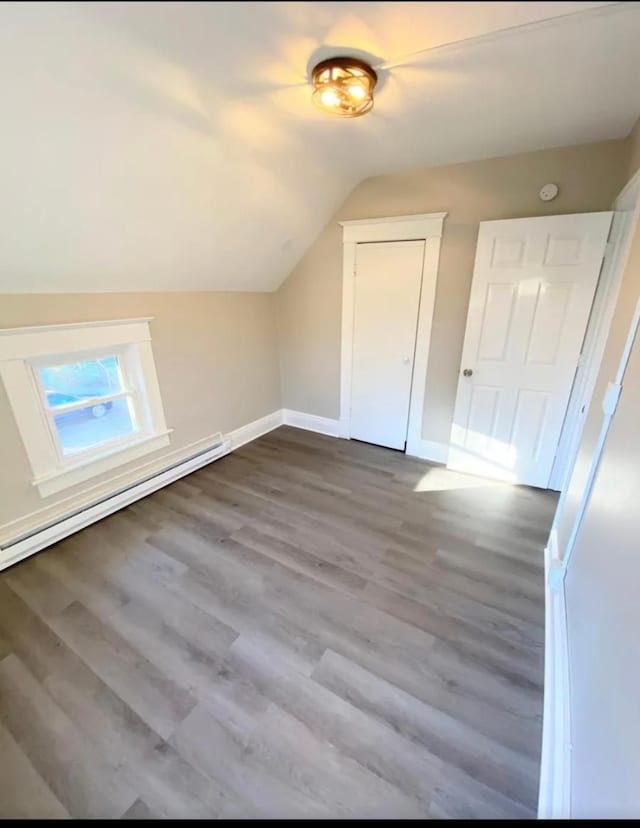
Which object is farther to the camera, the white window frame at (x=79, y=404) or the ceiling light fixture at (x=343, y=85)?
the white window frame at (x=79, y=404)

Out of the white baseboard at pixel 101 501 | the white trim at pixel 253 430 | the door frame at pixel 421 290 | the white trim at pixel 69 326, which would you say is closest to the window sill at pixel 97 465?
the white baseboard at pixel 101 501

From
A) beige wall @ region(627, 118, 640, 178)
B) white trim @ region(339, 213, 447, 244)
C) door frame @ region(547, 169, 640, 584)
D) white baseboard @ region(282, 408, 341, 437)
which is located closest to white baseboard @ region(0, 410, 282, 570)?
white baseboard @ region(282, 408, 341, 437)

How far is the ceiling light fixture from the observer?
1.38 metres

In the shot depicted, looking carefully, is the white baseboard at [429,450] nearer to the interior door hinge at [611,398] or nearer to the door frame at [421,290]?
the door frame at [421,290]

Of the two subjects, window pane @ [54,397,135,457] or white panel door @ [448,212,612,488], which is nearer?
white panel door @ [448,212,612,488]

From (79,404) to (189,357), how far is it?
0.91 meters

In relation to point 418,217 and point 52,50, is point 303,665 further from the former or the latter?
point 418,217

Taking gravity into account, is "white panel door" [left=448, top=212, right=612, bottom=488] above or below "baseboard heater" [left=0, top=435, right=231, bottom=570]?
above

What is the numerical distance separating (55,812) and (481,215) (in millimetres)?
3659

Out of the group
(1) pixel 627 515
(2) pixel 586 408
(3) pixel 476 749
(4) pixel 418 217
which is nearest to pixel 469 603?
(3) pixel 476 749

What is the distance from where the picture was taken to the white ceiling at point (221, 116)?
113 cm

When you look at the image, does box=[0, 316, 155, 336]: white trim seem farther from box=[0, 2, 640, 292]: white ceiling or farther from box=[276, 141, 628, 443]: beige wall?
box=[276, 141, 628, 443]: beige wall

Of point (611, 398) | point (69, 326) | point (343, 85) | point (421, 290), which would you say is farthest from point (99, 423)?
point (611, 398)

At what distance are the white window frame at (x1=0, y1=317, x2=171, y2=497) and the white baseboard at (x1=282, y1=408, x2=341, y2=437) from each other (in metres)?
1.53
